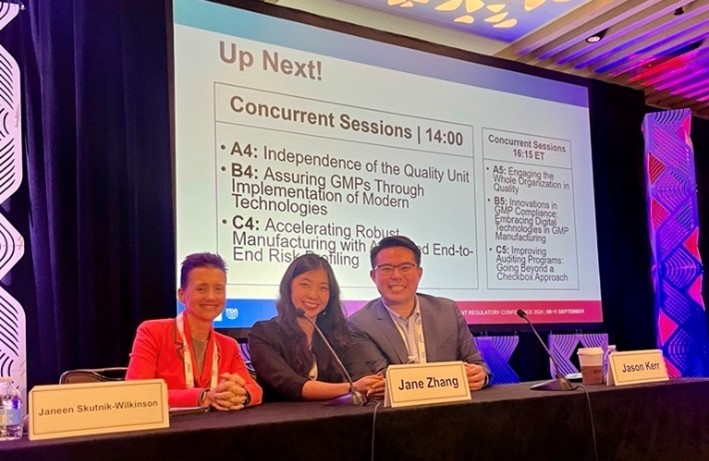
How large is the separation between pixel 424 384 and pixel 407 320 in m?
1.15

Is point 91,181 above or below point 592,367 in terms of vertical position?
above

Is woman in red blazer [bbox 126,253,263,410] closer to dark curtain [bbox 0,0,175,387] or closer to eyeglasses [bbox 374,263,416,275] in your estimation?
eyeglasses [bbox 374,263,416,275]

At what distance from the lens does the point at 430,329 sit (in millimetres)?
2971

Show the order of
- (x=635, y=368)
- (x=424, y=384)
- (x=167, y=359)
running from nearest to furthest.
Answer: (x=424, y=384)
(x=167, y=359)
(x=635, y=368)

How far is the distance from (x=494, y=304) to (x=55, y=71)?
246 centimetres

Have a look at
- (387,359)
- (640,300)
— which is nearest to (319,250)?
(387,359)

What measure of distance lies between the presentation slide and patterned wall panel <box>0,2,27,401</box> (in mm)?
643

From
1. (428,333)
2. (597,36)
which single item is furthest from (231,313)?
(597,36)

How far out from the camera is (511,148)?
4.25 metres

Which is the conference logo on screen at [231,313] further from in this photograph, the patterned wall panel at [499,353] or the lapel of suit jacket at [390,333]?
the patterned wall panel at [499,353]

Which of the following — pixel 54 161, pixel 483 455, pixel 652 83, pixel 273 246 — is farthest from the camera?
pixel 652 83

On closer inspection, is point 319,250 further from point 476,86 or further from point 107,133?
point 476,86

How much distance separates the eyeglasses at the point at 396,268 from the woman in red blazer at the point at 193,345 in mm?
851

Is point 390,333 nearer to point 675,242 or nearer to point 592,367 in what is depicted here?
point 592,367
